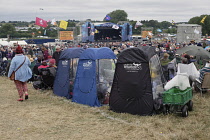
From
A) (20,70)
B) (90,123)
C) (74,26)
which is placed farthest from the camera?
(74,26)

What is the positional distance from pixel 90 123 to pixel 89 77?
214 cm

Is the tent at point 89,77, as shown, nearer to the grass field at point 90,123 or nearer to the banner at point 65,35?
the grass field at point 90,123

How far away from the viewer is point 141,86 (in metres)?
6.62

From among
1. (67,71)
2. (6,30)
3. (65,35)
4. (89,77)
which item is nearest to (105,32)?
(65,35)

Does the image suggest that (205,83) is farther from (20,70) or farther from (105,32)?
(105,32)

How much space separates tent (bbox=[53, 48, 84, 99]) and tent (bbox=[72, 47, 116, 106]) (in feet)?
2.67

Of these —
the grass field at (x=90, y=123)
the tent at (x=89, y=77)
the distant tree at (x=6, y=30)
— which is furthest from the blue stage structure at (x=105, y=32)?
the grass field at (x=90, y=123)

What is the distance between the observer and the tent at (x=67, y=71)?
915 cm

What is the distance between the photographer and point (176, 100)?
6.40m

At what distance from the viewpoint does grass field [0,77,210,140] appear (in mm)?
5145

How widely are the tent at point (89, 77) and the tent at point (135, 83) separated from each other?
0.87 metres

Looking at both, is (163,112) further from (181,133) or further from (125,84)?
(181,133)

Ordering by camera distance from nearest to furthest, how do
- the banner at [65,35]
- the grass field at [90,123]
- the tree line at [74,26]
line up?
the grass field at [90,123] < the banner at [65,35] < the tree line at [74,26]

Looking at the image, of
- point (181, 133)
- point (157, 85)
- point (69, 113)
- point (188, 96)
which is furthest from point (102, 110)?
point (181, 133)
